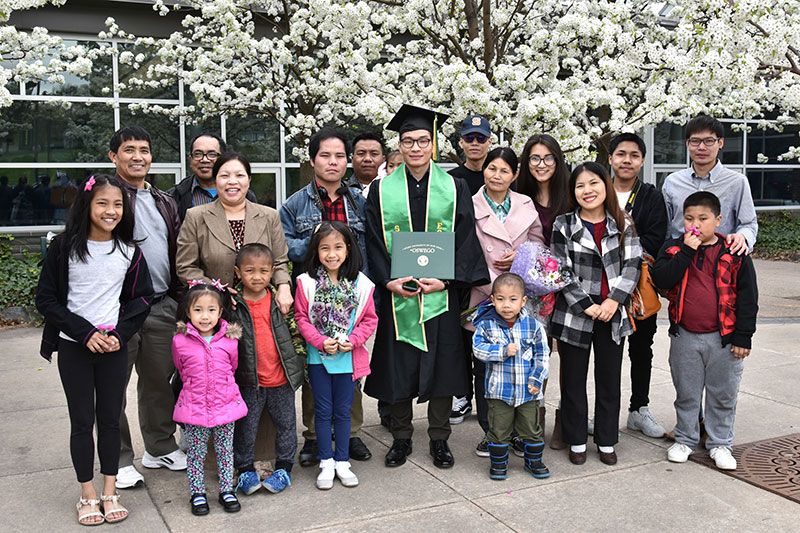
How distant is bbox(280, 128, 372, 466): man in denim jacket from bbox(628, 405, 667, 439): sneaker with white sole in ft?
6.01

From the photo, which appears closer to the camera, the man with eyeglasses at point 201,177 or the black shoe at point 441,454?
the black shoe at point 441,454

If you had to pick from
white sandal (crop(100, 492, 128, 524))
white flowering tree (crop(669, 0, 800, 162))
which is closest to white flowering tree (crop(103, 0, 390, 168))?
white flowering tree (crop(669, 0, 800, 162))

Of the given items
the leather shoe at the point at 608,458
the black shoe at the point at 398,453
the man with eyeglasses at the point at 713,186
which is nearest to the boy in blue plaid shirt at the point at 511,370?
the leather shoe at the point at 608,458

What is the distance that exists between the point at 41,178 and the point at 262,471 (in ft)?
32.0

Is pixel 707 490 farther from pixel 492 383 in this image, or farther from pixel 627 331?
pixel 492 383

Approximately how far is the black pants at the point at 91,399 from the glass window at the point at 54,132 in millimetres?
9389

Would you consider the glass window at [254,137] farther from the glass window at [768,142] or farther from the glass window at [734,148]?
the glass window at [768,142]

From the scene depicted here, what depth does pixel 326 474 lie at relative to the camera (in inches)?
161

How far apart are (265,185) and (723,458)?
10700 mm

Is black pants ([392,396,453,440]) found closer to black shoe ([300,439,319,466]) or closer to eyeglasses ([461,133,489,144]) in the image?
black shoe ([300,439,319,466])

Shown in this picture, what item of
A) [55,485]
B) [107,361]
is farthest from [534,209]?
[55,485]

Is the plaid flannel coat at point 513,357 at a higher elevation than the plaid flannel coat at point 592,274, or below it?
below

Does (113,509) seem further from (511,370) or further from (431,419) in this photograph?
(511,370)

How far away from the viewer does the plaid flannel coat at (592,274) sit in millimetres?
4402
